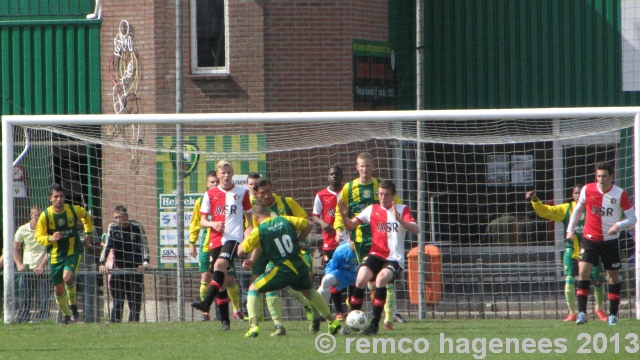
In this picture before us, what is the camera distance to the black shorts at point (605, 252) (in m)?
10.3

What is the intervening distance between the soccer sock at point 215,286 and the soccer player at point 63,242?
2251 mm

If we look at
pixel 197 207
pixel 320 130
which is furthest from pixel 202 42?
pixel 197 207

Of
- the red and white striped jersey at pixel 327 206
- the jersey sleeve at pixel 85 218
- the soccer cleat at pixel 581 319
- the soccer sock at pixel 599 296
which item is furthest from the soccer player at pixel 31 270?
the soccer sock at pixel 599 296

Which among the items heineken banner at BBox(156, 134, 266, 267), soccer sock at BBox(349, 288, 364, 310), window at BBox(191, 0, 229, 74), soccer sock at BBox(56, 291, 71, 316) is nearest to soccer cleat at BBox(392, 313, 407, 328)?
soccer sock at BBox(349, 288, 364, 310)

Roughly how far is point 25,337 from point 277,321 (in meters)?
2.66

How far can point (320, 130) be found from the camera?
12.6 m

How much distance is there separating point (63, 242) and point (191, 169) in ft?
9.01

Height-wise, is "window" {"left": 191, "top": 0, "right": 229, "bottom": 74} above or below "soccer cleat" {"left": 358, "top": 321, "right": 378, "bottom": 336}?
above

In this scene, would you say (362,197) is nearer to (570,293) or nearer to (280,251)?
(280,251)

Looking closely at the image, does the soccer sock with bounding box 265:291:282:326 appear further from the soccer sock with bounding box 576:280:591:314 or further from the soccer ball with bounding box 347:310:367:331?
the soccer sock with bounding box 576:280:591:314

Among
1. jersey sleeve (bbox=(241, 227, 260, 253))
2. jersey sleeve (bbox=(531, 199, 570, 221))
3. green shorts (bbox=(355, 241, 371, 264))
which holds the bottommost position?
green shorts (bbox=(355, 241, 371, 264))

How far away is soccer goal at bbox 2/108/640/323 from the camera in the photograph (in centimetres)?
1223

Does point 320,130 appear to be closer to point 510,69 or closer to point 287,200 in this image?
point 287,200

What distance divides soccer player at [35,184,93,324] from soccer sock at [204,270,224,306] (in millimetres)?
2251
